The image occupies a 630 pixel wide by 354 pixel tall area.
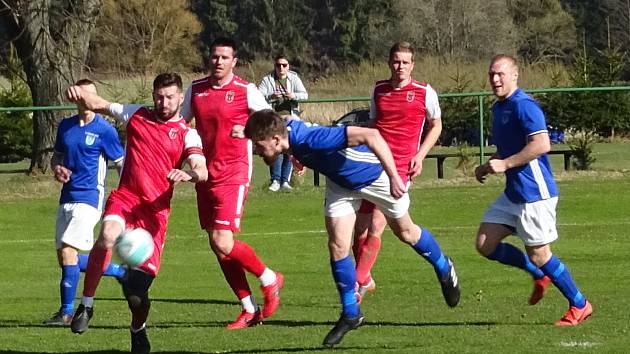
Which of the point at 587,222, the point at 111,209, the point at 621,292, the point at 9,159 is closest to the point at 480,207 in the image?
the point at 587,222

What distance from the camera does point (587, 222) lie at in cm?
1770

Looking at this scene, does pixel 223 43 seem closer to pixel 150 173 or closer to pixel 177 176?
pixel 150 173

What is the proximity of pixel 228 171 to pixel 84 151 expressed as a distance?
1485mm

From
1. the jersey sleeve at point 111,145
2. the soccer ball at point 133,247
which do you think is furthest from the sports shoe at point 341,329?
the jersey sleeve at point 111,145

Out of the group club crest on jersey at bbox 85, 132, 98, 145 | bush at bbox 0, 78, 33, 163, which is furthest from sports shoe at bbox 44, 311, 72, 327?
bush at bbox 0, 78, 33, 163

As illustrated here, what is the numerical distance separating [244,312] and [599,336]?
9.19 ft

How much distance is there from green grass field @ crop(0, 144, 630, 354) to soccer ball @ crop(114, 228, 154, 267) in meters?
0.90

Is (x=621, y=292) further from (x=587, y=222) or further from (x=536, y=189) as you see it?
(x=587, y=222)

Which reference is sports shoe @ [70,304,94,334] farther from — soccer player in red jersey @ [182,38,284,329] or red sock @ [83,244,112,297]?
soccer player in red jersey @ [182,38,284,329]

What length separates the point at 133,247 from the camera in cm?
809

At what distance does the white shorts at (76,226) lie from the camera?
1067 cm

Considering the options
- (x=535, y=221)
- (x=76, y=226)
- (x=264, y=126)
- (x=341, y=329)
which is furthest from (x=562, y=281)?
(x=76, y=226)

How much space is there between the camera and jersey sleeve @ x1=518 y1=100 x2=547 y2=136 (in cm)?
902

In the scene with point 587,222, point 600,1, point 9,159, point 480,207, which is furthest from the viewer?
point 600,1
